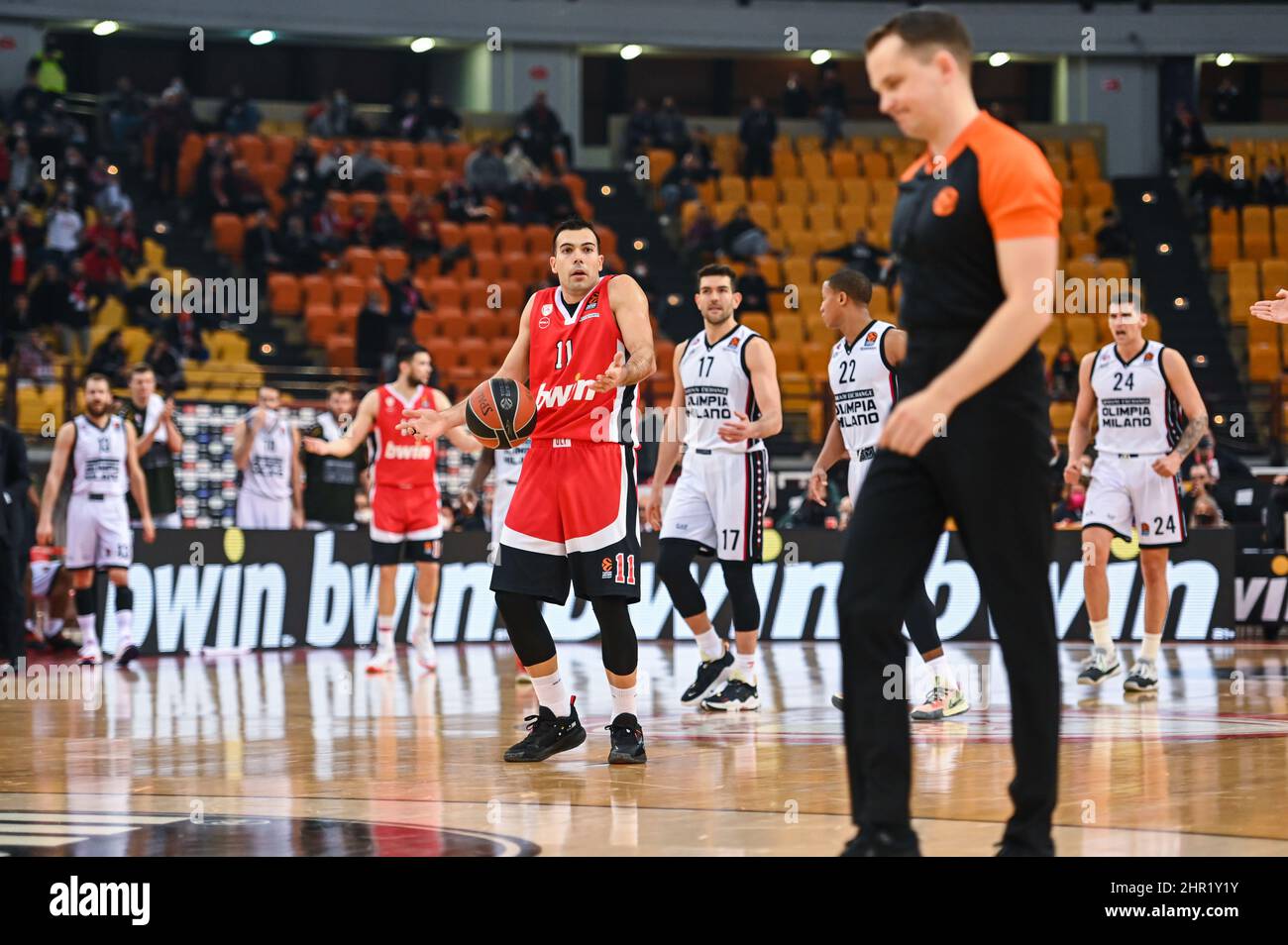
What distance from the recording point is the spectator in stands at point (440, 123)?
89.8 feet

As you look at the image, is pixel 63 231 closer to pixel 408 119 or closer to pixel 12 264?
pixel 12 264

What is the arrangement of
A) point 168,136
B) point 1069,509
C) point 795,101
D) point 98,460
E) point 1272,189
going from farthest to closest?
point 795,101 < point 1272,189 < point 168,136 < point 1069,509 < point 98,460

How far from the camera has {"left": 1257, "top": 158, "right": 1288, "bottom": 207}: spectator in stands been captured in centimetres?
2772

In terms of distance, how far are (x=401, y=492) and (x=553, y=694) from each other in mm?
5774

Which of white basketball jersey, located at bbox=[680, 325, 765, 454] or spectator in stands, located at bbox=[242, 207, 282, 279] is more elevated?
spectator in stands, located at bbox=[242, 207, 282, 279]

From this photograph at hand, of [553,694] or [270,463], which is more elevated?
[270,463]

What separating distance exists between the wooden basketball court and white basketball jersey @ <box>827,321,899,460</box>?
1.58 meters

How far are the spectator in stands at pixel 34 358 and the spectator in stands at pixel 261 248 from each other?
4036mm

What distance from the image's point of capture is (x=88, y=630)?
13492 mm

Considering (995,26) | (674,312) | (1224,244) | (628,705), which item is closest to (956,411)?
(628,705)

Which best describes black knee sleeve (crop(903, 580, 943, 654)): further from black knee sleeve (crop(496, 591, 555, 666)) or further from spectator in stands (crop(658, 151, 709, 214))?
spectator in stands (crop(658, 151, 709, 214))

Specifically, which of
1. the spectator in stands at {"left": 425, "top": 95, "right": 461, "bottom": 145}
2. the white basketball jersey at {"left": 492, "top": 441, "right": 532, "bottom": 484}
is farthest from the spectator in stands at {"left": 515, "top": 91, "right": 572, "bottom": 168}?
the white basketball jersey at {"left": 492, "top": 441, "right": 532, "bottom": 484}

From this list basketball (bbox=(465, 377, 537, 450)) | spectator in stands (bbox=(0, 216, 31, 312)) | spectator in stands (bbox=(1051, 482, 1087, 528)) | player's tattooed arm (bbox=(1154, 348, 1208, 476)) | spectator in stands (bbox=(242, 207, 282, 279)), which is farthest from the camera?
spectator in stands (bbox=(242, 207, 282, 279))

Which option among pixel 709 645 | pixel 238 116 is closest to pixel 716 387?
pixel 709 645
